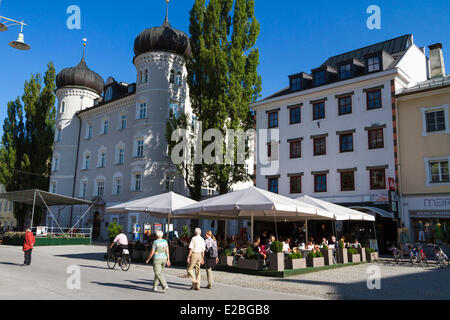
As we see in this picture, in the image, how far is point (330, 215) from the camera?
17.8 meters

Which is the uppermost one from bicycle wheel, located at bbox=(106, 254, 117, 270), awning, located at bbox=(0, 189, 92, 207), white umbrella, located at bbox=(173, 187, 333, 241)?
awning, located at bbox=(0, 189, 92, 207)

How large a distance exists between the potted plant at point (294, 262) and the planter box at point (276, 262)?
515mm

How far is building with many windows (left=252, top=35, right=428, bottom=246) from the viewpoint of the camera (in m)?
26.9

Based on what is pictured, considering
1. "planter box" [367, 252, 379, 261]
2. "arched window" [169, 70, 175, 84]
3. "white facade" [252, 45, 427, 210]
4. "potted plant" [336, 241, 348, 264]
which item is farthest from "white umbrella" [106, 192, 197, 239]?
"arched window" [169, 70, 175, 84]

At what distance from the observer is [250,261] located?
607 inches

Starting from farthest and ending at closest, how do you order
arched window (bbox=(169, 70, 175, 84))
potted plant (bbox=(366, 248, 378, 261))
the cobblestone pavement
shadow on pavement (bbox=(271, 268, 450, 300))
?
arched window (bbox=(169, 70, 175, 84)), potted plant (bbox=(366, 248, 378, 261)), the cobblestone pavement, shadow on pavement (bbox=(271, 268, 450, 300))

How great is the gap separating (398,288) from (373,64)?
20471 millimetres

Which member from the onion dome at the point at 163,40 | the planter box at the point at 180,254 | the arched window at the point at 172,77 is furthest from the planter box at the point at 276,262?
the onion dome at the point at 163,40

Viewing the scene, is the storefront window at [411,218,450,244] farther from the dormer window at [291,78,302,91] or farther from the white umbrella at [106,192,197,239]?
the white umbrella at [106,192,197,239]

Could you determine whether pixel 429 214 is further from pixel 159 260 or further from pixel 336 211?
pixel 159 260

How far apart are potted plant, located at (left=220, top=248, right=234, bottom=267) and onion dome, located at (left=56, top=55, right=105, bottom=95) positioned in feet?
124

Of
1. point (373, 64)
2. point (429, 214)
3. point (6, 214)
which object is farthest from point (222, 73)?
point (6, 214)

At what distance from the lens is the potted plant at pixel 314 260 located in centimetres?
1673

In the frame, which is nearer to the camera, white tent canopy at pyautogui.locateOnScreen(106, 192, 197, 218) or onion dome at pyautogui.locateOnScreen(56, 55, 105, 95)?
white tent canopy at pyautogui.locateOnScreen(106, 192, 197, 218)
